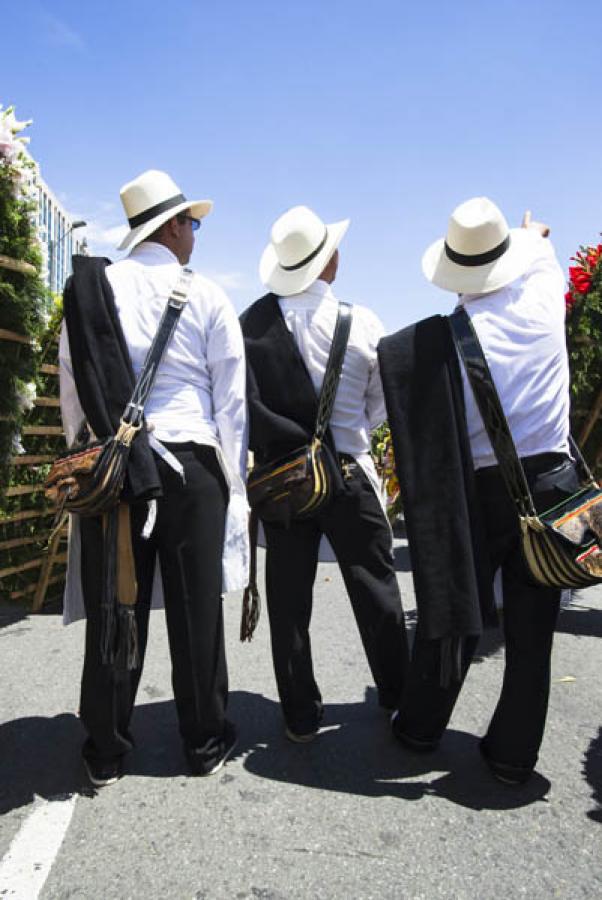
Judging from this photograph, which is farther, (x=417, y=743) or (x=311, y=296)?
(x=311, y=296)

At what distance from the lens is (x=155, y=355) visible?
9.01ft

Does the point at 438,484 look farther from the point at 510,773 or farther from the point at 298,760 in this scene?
the point at 298,760

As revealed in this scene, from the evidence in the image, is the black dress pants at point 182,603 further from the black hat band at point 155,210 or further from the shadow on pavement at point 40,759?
the black hat band at point 155,210

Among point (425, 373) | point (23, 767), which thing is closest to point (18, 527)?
point (23, 767)

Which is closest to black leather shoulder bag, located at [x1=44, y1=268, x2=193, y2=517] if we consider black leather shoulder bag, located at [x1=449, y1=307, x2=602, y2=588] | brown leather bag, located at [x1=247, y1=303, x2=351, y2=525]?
brown leather bag, located at [x1=247, y1=303, x2=351, y2=525]

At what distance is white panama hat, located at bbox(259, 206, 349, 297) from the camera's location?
3174mm

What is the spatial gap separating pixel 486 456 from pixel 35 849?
1920 mm

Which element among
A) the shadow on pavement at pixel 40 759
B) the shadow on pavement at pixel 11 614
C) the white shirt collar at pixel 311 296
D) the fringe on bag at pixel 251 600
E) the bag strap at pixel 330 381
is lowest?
the shadow on pavement at pixel 40 759

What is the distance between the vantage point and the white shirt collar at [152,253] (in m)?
2.90

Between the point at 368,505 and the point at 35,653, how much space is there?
2.20 metres

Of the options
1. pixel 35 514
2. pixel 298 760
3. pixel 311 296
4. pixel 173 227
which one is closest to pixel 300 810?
pixel 298 760

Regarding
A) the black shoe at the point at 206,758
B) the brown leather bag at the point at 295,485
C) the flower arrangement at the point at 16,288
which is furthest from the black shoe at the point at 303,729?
the flower arrangement at the point at 16,288

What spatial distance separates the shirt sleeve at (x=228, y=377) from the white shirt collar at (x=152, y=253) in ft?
0.74

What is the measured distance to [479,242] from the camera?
284 cm
